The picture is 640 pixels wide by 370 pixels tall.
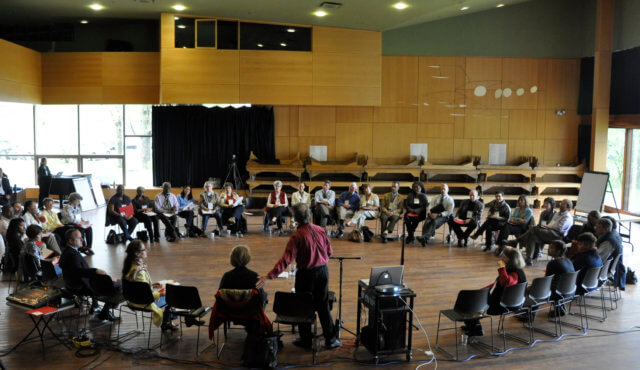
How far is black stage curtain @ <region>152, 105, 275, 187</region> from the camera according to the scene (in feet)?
46.6

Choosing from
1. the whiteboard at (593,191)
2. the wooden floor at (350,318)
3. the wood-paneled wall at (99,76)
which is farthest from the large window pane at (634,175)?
the wood-paneled wall at (99,76)

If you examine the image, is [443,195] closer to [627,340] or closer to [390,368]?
[627,340]

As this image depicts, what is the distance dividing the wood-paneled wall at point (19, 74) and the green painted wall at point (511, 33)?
897cm

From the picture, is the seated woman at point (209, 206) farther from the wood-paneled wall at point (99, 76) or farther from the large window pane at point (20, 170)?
the large window pane at point (20, 170)

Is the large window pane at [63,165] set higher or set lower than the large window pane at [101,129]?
lower

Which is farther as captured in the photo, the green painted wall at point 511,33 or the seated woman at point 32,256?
the green painted wall at point 511,33

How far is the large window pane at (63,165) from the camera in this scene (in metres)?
14.8

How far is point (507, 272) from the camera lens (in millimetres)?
5594

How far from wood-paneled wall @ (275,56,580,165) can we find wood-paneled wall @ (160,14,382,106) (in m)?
0.64

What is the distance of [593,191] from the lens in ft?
34.9

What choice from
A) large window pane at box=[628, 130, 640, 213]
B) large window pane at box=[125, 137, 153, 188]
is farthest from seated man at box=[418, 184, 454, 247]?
large window pane at box=[125, 137, 153, 188]

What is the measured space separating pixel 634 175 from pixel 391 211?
24.9 feet

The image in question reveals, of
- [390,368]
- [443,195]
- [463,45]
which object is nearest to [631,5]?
[463,45]

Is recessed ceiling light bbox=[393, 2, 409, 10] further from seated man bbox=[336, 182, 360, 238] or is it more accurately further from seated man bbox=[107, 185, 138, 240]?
seated man bbox=[107, 185, 138, 240]
